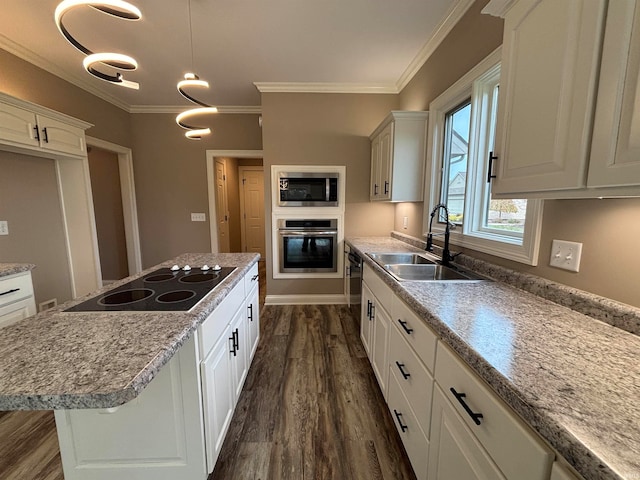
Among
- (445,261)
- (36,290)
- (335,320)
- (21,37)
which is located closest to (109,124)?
(21,37)

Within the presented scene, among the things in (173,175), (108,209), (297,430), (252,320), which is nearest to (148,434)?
(297,430)


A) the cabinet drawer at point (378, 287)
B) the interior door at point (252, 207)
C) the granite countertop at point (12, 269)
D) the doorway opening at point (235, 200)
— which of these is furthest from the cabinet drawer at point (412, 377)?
the interior door at point (252, 207)

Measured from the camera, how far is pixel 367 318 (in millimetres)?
2209

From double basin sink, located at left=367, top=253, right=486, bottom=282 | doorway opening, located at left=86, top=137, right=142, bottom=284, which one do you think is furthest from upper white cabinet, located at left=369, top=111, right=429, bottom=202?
doorway opening, located at left=86, top=137, right=142, bottom=284

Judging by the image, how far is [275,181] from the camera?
333 cm

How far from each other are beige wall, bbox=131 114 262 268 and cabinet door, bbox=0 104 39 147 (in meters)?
1.78

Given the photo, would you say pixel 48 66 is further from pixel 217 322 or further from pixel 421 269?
pixel 421 269

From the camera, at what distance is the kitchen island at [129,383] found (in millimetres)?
648

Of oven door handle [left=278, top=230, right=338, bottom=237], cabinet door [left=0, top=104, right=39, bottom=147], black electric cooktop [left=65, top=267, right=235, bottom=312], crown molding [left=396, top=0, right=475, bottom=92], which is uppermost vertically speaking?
crown molding [left=396, top=0, right=475, bottom=92]

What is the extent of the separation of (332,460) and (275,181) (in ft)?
9.14

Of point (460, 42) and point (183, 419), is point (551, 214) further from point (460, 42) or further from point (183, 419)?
point (183, 419)

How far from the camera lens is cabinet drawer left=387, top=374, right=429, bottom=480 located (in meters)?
1.11

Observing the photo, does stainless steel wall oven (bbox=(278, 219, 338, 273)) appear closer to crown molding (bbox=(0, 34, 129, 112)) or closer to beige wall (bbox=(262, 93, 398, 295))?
beige wall (bbox=(262, 93, 398, 295))

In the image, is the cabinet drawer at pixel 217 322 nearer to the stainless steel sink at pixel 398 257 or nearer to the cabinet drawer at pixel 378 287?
the cabinet drawer at pixel 378 287
